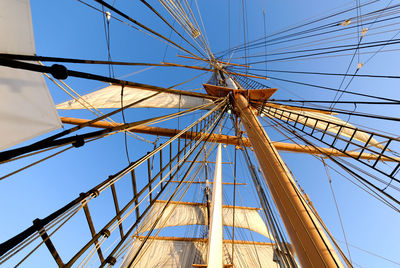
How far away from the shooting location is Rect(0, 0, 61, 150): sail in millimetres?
790

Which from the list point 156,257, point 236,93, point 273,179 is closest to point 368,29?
point 236,93

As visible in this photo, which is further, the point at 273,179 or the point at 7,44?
the point at 273,179

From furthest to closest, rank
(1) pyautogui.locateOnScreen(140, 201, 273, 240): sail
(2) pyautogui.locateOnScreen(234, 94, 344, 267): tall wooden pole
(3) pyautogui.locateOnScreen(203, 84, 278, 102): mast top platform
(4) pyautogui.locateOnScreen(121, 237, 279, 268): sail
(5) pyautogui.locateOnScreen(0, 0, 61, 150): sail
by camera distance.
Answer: (1) pyautogui.locateOnScreen(140, 201, 273, 240): sail
(4) pyautogui.locateOnScreen(121, 237, 279, 268): sail
(3) pyautogui.locateOnScreen(203, 84, 278, 102): mast top platform
(2) pyautogui.locateOnScreen(234, 94, 344, 267): tall wooden pole
(5) pyautogui.locateOnScreen(0, 0, 61, 150): sail

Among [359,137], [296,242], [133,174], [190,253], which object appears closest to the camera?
[296,242]

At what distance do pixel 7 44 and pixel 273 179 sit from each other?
2.45m

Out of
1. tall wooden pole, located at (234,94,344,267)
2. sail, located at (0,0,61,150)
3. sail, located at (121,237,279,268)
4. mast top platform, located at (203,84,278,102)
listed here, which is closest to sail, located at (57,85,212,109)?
mast top platform, located at (203,84,278,102)

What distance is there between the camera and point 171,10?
332 cm

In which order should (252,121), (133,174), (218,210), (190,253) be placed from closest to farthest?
(133,174), (252,121), (218,210), (190,253)

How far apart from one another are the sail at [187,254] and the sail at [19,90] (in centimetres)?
997

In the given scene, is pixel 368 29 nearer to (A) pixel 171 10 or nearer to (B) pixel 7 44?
(A) pixel 171 10

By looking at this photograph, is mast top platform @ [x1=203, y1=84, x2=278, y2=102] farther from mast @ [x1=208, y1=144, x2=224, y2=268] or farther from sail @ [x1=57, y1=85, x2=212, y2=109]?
mast @ [x1=208, y1=144, x2=224, y2=268]

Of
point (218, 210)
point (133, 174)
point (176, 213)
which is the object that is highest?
point (133, 174)

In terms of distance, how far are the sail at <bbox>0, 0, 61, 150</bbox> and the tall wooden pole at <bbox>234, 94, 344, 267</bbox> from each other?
216cm

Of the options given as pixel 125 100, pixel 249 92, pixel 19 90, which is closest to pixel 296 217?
pixel 19 90
